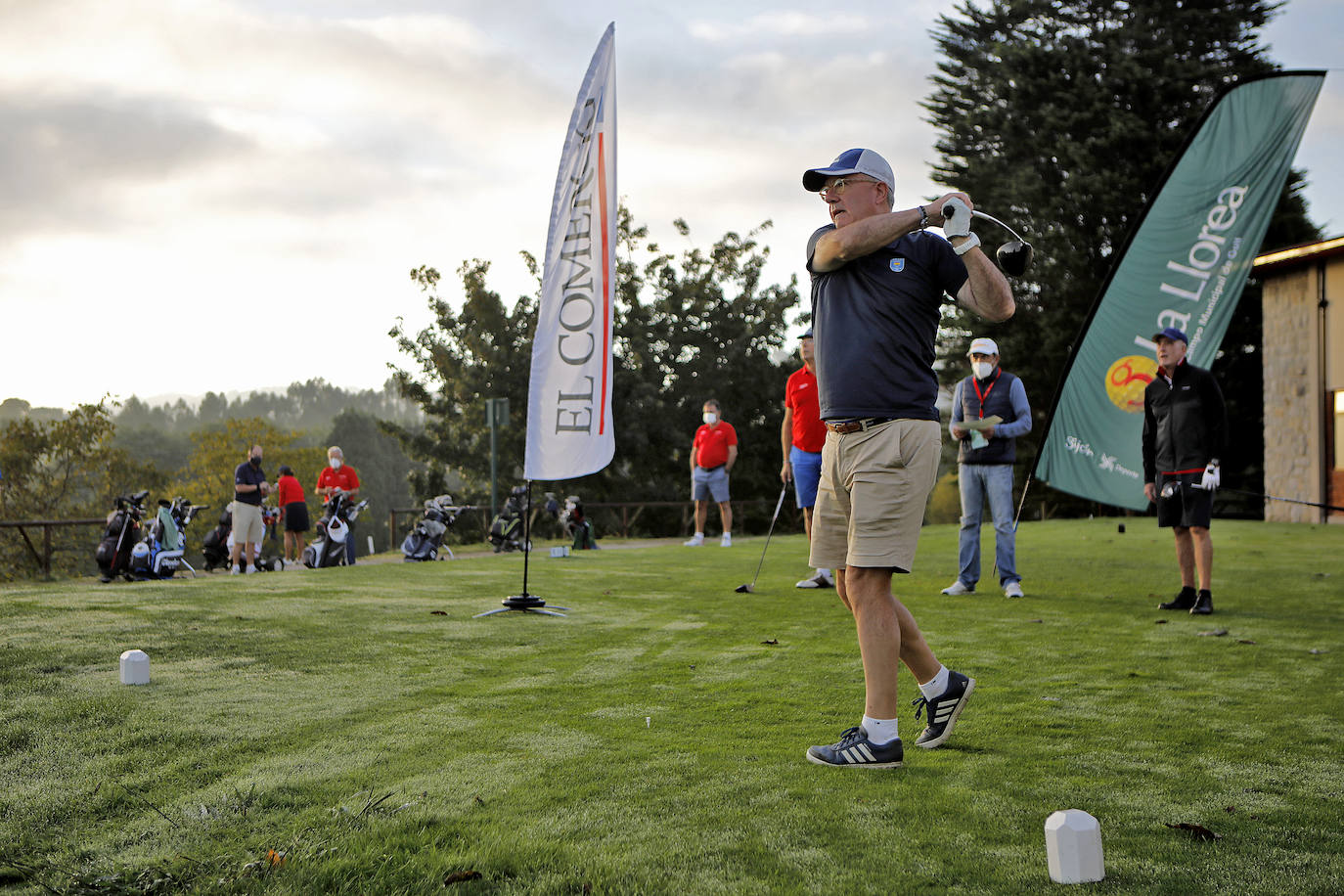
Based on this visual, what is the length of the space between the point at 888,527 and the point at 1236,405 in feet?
89.2

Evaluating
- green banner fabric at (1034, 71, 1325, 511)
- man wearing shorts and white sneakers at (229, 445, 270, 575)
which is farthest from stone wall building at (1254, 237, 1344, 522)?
man wearing shorts and white sneakers at (229, 445, 270, 575)

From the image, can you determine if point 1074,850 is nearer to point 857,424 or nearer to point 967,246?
point 857,424

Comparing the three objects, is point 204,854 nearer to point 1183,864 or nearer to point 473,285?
point 1183,864

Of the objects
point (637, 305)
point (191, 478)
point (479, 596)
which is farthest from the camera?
point (191, 478)

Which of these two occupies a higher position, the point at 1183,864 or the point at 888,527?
the point at 888,527

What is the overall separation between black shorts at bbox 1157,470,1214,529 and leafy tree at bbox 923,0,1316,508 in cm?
2131

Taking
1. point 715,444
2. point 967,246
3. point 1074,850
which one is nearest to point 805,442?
point 967,246

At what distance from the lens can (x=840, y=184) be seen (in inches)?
143

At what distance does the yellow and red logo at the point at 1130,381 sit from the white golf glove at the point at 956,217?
7368 millimetres

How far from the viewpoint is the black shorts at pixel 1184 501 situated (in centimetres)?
746

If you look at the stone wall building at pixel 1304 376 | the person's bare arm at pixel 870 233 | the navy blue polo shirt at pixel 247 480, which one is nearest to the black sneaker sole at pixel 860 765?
the person's bare arm at pixel 870 233

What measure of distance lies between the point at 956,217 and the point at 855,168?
43 cm

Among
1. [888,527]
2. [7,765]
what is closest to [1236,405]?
[888,527]

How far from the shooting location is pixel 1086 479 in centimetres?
1017
